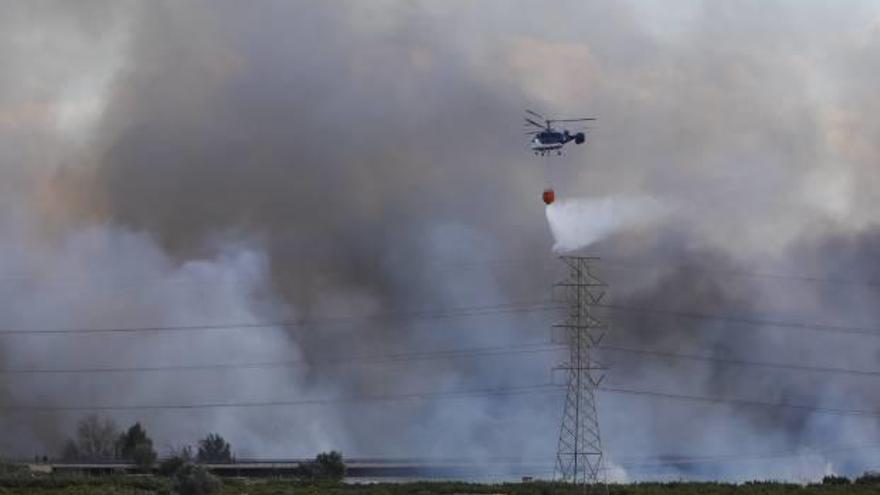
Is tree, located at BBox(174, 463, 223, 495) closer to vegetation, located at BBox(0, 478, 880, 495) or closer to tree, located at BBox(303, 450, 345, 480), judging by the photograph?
vegetation, located at BBox(0, 478, 880, 495)

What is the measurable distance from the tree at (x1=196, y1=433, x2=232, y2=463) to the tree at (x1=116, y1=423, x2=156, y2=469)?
410 cm

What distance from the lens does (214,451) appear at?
123562 mm

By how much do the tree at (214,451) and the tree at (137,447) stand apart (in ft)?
13.5

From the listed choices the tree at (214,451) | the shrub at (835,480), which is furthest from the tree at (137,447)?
the shrub at (835,480)

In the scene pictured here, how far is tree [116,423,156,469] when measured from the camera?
11581 centimetres

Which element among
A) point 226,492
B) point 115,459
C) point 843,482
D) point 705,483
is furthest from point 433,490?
point 115,459

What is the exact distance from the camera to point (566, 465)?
4341 inches

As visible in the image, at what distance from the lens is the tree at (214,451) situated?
400 ft

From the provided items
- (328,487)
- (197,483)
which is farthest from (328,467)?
(197,483)

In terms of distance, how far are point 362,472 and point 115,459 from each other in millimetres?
21518

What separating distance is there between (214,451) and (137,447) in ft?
23.5

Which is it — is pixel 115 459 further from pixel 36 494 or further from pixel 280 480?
pixel 36 494

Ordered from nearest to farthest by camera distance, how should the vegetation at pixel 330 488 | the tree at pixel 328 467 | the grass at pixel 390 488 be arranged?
the vegetation at pixel 330 488 → the grass at pixel 390 488 → the tree at pixel 328 467

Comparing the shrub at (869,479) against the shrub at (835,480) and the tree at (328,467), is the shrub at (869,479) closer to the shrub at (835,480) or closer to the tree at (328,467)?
the shrub at (835,480)
